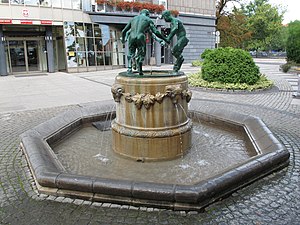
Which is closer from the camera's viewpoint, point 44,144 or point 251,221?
point 251,221

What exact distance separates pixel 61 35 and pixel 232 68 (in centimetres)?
1761

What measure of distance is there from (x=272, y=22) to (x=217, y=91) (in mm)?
48396

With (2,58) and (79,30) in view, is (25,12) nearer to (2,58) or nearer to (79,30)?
(2,58)

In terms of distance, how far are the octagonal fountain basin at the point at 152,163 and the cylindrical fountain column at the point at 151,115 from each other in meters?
0.22

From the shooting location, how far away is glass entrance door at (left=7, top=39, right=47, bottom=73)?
25.7m

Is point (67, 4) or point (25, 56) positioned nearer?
point (67, 4)

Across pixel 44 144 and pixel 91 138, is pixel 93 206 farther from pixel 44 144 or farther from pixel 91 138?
pixel 91 138

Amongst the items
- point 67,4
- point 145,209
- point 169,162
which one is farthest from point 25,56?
point 145,209

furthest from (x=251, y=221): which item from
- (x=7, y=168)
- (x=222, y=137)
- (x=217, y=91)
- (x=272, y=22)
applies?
(x=272, y=22)

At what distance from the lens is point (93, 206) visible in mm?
4086

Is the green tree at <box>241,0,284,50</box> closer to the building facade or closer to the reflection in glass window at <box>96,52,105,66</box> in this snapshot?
the building facade

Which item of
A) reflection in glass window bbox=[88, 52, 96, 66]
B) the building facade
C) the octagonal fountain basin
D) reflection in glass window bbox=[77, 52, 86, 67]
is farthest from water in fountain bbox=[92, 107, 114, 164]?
reflection in glass window bbox=[88, 52, 96, 66]

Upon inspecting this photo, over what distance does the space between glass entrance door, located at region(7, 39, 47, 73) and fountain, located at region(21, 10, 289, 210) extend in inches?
839

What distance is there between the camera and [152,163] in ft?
18.5
